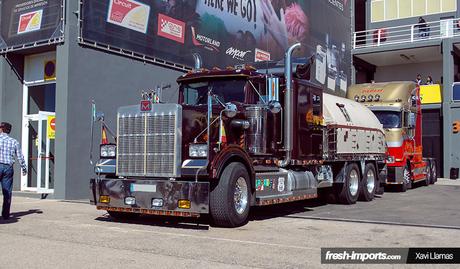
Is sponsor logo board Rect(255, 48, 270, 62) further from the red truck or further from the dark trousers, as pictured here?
the dark trousers

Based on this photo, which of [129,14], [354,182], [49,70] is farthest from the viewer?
[129,14]

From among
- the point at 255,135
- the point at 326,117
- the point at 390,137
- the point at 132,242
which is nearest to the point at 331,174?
the point at 326,117

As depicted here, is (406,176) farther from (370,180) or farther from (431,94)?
(431,94)

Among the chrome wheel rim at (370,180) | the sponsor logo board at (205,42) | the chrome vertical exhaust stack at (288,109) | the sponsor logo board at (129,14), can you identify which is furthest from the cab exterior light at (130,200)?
the sponsor logo board at (205,42)

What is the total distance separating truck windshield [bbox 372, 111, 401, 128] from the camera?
18250 mm

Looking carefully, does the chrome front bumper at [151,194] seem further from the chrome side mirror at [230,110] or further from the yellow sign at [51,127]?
the yellow sign at [51,127]

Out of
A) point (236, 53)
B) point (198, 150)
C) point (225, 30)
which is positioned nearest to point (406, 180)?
point (236, 53)

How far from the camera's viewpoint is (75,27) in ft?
49.0

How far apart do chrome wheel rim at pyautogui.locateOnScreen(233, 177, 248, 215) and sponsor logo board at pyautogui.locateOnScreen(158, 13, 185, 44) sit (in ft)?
31.2

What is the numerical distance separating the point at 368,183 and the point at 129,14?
889 cm

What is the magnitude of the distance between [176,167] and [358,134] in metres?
7.15

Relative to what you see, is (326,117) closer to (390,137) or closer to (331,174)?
(331,174)

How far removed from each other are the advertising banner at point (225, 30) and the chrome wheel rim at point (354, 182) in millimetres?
3006

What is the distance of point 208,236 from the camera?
8594 mm
